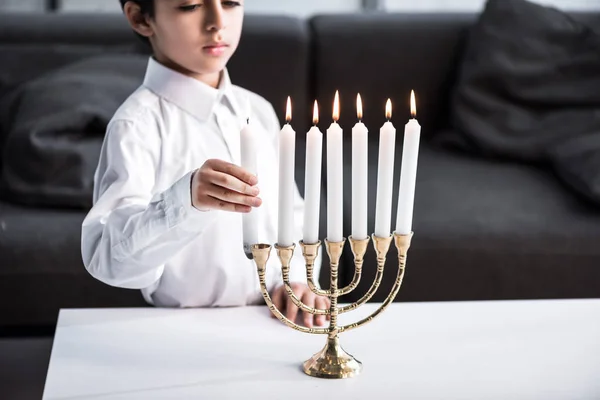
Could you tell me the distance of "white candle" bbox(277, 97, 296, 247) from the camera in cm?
94

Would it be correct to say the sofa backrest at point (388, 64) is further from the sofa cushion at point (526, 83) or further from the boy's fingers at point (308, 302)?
the boy's fingers at point (308, 302)

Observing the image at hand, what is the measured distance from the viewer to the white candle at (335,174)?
95 centimetres

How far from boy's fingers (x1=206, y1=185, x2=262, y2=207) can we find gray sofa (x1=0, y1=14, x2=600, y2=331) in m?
0.94

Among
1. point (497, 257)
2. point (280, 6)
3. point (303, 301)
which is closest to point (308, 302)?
point (303, 301)

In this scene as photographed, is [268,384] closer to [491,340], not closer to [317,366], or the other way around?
[317,366]

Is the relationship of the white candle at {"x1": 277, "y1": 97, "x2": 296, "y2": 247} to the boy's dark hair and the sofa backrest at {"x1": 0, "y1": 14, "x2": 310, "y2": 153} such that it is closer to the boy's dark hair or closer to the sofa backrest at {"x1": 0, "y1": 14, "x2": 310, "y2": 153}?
the boy's dark hair

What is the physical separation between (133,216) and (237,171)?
0.85 ft

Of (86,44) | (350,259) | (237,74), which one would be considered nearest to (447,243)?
(350,259)

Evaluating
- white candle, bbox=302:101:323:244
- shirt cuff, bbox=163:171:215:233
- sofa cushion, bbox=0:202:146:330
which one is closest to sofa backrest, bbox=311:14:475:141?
sofa cushion, bbox=0:202:146:330

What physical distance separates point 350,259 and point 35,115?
0.77 m

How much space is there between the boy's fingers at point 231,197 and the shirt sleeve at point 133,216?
0.06 meters

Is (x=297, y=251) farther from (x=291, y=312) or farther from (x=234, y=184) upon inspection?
(x=234, y=184)

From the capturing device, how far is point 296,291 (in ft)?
4.37

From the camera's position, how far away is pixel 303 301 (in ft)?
4.21
